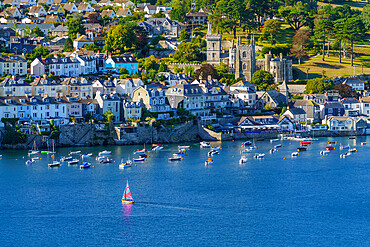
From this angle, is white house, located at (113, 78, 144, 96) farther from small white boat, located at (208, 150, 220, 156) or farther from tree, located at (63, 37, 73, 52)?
small white boat, located at (208, 150, 220, 156)

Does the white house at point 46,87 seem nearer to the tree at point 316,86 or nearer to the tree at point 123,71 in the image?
the tree at point 123,71

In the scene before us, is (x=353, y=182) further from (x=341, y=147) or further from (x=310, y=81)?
(x=310, y=81)

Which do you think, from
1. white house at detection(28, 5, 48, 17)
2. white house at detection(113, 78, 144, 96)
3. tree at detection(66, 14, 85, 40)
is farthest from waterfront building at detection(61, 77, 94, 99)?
white house at detection(28, 5, 48, 17)

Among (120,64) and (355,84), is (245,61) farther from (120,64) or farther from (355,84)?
(120,64)

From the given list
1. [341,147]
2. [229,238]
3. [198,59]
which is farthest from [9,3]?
[229,238]

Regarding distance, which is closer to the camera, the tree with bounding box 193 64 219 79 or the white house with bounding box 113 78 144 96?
the white house with bounding box 113 78 144 96

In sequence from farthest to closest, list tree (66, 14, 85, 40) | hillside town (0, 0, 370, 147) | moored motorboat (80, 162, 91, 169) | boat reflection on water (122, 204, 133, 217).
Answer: tree (66, 14, 85, 40) → hillside town (0, 0, 370, 147) → moored motorboat (80, 162, 91, 169) → boat reflection on water (122, 204, 133, 217)
